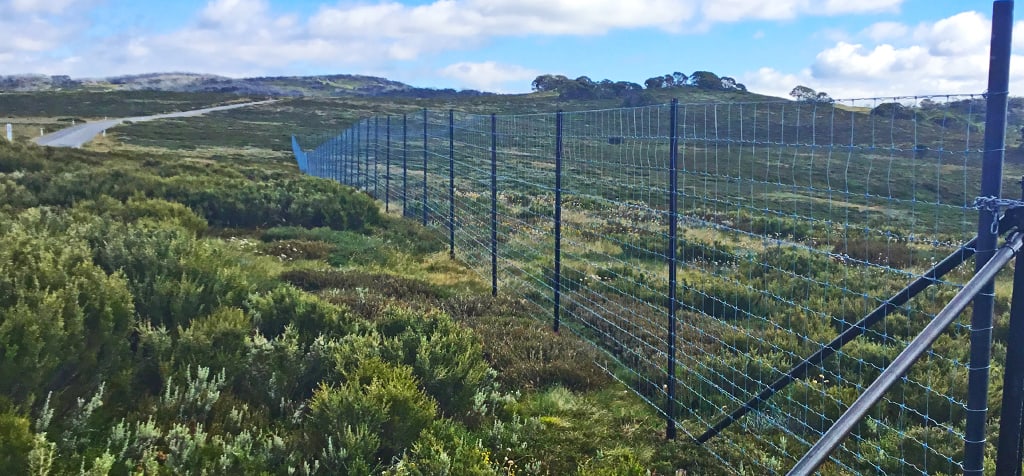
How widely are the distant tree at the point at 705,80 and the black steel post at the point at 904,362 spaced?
92.6 metres

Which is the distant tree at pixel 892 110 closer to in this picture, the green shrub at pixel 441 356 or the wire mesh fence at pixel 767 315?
the wire mesh fence at pixel 767 315

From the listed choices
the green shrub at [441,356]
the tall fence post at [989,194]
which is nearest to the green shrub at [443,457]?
the green shrub at [441,356]

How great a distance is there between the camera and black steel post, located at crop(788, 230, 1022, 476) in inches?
105

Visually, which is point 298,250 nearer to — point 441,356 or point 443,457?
point 441,356

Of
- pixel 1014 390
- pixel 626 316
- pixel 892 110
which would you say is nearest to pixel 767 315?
pixel 626 316

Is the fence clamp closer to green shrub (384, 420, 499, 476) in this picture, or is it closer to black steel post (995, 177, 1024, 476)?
black steel post (995, 177, 1024, 476)

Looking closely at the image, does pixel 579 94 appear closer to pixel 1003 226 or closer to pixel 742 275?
pixel 742 275

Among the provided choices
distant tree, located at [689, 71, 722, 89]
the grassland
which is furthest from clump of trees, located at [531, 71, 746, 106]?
the grassland

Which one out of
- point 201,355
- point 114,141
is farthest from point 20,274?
point 114,141

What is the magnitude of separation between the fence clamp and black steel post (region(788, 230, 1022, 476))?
52mm

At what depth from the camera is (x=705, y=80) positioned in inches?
3652

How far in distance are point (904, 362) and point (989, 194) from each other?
751 millimetres

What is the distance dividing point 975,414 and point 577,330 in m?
4.77

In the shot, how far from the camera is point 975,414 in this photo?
295 centimetres
